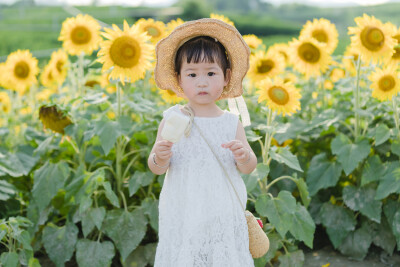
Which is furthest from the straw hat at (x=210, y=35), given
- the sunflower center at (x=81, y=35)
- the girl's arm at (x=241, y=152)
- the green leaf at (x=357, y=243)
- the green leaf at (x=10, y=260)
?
the sunflower center at (x=81, y=35)

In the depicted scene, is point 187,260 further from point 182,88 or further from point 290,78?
point 290,78

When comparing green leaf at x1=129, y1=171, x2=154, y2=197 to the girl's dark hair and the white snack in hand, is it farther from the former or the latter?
the white snack in hand

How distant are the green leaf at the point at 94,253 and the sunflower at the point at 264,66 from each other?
5.46 ft

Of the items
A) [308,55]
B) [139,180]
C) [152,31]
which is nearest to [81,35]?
[152,31]

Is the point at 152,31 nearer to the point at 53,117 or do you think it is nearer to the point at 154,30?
the point at 154,30

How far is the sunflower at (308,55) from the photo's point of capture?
395 cm

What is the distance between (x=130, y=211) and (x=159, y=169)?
50.8 inches

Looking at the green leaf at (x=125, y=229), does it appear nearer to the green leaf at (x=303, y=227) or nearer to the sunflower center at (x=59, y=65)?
the green leaf at (x=303, y=227)

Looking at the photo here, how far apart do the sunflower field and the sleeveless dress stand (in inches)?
28.4

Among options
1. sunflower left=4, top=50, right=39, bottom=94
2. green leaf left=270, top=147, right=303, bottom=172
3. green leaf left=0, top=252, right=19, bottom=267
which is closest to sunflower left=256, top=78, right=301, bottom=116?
green leaf left=270, top=147, right=303, bottom=172

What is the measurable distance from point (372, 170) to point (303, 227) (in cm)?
72

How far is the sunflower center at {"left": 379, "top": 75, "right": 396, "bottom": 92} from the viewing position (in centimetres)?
332

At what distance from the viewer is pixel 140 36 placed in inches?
125

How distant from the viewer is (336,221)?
3502 millimetres
